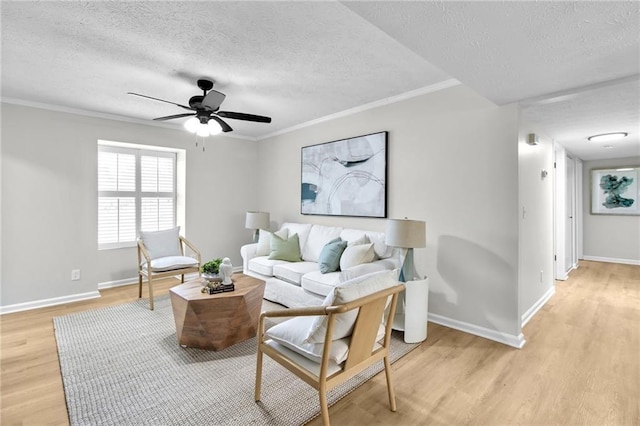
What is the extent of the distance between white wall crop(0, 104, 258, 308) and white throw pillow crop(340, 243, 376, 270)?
10.0 feet

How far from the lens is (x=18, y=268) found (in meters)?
3.70

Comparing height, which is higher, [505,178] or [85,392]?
[505,178]

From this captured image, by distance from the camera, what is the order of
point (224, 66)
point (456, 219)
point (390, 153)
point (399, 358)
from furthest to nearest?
1. point (390, 153)
2. point (456, 219)
3. point (224, 66)
4. point (399, 358)

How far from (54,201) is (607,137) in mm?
7253

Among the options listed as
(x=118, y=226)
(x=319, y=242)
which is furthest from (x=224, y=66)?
(x=118, y=226)

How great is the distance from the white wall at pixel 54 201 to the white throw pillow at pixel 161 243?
828mm

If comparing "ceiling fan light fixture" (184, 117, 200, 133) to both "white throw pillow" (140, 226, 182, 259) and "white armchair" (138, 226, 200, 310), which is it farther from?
"white throw pillow" (140, 226, 182, 259)

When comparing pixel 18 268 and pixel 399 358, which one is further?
pixel 18 268

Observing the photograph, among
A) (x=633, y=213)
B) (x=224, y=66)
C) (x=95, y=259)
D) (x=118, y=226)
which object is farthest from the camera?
(x=633, y=213)

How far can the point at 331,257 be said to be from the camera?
3480 millimetres

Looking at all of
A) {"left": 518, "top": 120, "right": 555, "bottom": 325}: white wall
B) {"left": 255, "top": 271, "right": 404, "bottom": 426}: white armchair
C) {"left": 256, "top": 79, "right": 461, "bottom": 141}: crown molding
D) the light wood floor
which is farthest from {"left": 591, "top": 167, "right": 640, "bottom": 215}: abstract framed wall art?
{"left": 255, "top": 271, "right": 404, "bottom": 426}: white armchair

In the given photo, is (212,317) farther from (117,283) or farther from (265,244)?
(117,283)

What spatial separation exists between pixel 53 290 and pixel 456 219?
4890mm

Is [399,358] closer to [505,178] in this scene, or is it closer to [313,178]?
[505,178]
